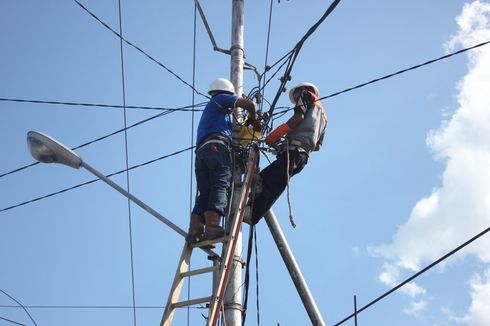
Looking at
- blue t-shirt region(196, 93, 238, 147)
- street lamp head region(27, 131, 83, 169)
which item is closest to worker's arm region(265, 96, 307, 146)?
Answer: blue t-shirt region(196, 93, 238, 147)

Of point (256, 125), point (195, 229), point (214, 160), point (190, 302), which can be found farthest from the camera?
point (256, 125)

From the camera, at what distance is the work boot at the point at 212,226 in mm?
5277

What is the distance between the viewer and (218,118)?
616 cm

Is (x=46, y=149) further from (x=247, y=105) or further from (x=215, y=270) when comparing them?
(x=247, y=105)

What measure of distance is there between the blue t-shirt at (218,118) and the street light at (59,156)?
114cm

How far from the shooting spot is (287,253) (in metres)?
6.23

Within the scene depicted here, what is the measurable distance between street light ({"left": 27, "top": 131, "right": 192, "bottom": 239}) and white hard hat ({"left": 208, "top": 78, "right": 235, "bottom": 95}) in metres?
1.78

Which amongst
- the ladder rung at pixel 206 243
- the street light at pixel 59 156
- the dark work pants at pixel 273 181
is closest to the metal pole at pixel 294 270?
the dark work pants at pixel 273 181

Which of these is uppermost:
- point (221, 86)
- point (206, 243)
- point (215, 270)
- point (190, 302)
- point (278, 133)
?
point (221, 86)

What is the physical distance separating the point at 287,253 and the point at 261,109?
165 centimetres

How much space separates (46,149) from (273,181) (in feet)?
6.96

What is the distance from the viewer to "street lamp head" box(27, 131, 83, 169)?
16.4ft

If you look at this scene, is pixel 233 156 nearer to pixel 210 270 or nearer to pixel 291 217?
pixel 291 217

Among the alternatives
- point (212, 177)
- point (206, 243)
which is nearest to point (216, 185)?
point (212, 177)
